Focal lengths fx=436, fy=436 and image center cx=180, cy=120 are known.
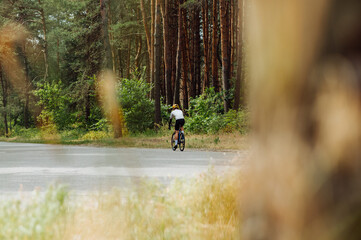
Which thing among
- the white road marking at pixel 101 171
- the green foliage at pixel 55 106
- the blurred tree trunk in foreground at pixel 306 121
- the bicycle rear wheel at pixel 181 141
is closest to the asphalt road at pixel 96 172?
the white road marking at pixel 101 171

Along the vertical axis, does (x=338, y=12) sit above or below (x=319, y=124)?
above

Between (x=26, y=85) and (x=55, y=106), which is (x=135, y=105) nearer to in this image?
(x=55, y=106)

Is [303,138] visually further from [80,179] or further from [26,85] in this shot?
[26,85]

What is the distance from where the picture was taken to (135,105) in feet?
87.7

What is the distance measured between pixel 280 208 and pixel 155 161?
11840mm

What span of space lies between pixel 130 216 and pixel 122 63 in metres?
45.2

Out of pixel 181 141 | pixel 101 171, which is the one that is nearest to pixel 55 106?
pixel 181 141

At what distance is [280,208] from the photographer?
4.74ft

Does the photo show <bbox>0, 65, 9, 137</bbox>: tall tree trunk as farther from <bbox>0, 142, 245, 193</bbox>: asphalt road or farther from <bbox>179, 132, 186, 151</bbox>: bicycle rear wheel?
<bbox>0, 142, 245, 193</bbox>: asphalt road

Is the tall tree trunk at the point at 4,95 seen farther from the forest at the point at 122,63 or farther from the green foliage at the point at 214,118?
the green foliage at the point at 214,118

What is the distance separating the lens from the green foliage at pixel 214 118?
74.8ft

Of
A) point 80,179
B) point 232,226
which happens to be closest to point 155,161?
point 80,179

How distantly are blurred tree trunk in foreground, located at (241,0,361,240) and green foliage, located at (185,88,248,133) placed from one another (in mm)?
19796

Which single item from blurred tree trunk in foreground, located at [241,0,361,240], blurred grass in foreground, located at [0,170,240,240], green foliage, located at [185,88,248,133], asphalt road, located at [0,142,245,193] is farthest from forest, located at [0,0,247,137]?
blurred tree trunk in foreground, located at [241,0,361,240]
